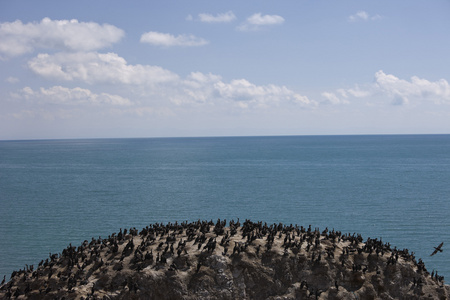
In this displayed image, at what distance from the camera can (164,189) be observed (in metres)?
130

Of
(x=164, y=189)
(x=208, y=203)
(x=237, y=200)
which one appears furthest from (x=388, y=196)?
(x=164, y=189)

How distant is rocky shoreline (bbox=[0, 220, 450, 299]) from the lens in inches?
1371

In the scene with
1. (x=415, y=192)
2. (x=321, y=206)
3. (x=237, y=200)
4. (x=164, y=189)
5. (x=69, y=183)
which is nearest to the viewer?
(x=321, y=206)

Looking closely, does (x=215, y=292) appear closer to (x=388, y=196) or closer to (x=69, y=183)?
(x=388, y=196)

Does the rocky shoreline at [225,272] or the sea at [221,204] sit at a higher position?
the rocky shoreline at [225,272]

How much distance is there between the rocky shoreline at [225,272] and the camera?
3481cm

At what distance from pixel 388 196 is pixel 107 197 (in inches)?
2840

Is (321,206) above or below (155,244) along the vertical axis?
below

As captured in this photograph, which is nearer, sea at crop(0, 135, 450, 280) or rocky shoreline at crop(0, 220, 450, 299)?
rocky shoreline at crop(0, 220, 450, 299)

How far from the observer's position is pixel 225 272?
3638cm

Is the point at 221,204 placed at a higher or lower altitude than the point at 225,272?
lower

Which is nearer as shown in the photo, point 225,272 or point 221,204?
point 225,272

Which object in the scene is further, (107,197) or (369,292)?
(107,197)

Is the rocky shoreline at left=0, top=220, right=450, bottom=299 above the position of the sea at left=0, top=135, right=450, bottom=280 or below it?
above
